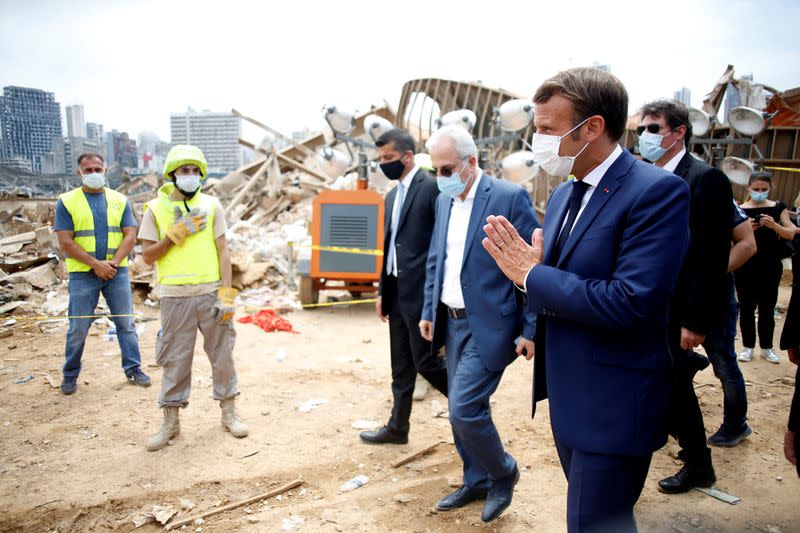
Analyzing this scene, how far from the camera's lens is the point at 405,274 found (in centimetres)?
376

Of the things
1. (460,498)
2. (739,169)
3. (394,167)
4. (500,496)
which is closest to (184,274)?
(394,167)

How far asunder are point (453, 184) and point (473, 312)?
29.8 inches

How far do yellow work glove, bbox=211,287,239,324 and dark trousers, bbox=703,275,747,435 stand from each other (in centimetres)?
337

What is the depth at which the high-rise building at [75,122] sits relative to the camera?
637 cm

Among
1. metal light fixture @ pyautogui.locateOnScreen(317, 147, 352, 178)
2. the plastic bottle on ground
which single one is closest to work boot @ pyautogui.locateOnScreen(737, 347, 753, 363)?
the plastic bottle on ground

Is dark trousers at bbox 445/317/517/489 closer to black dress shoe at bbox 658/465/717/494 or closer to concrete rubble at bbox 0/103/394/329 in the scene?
black dress shoe at bbox 658/465/717/494

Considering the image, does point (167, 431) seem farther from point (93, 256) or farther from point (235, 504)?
point (93, 256)

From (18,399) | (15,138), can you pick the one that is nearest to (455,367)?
(18,399)

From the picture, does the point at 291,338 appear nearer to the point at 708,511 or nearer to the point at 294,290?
the point at 294,290

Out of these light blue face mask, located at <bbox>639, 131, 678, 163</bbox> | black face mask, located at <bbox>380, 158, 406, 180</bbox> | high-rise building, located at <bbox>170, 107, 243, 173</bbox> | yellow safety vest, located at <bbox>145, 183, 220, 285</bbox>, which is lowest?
yellow safety vest, located at <bbox>145, 183, 220, 285</bbox>

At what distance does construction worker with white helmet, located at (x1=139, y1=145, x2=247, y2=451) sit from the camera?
154 inches

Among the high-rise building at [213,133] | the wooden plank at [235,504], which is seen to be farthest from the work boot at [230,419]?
the high-rise building at [213,133]

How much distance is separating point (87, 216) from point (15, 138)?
65.4 inches

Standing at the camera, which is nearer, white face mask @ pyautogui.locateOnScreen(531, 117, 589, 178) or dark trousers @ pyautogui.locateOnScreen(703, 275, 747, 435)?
white face mask @ pyautogui.locateOnScreen(531, 117, 589, 178)
